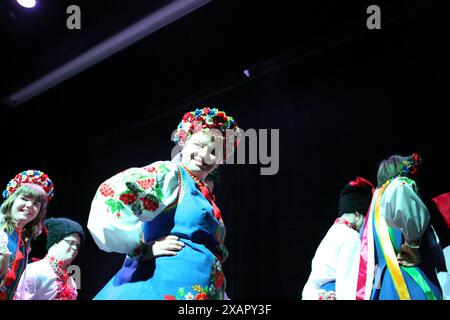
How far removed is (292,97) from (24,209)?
1.65m

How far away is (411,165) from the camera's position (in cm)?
233

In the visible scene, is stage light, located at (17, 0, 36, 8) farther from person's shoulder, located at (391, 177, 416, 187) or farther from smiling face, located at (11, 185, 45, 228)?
person's shoulder, located at (391, 177, 416, 187)

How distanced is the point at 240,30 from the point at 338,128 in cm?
82

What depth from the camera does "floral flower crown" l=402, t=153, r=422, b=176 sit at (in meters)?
2.32

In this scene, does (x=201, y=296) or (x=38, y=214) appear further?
(x=38, y=214)

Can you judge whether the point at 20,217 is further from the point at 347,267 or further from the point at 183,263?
the point at 347,267

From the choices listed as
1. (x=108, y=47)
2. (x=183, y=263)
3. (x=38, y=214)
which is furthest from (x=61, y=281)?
(x=183, y=263)

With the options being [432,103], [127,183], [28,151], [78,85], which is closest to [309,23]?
[432,103]

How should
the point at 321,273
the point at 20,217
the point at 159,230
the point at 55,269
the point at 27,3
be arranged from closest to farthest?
the point at 159,230, the point at 20,217, the point at 321,273, the point at 27,3, the point at 55,269

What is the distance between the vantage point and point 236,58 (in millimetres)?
3141

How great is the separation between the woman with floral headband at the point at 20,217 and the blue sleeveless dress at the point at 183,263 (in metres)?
0.88

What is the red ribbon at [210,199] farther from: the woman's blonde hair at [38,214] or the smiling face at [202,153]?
the woman's blonde hair at [38,214]

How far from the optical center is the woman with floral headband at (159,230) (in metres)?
1.52

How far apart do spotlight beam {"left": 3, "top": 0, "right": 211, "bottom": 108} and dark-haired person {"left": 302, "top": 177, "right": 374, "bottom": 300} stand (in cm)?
135
